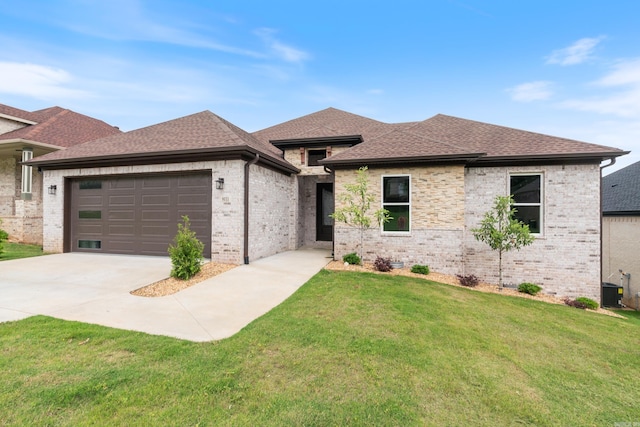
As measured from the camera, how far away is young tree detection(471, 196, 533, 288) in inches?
305

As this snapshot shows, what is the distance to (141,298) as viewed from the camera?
545 centimetres

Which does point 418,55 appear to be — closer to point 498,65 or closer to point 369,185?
point 498,65

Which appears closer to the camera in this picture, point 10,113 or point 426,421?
point 426,421

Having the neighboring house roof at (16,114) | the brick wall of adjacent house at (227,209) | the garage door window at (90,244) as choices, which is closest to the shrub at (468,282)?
the brick wall of adjacent house at (227,209)

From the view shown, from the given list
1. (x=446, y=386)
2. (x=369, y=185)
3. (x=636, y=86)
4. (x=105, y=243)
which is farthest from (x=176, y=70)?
(x=636, y=86)

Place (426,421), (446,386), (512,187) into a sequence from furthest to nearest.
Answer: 1. (512,187)
2. (446,386)
3. (426,421)

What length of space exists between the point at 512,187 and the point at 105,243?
14.4 metres

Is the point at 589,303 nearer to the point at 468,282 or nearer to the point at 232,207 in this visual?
the point at 468,282

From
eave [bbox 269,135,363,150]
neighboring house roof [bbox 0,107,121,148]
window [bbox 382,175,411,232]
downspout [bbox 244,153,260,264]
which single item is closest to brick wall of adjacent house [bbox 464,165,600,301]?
window [bbox 382,175,411,232]

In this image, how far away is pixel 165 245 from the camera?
30.6 ft

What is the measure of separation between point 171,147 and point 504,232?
34.7ft

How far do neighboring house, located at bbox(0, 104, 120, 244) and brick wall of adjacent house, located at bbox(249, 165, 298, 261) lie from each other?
38.4 feet

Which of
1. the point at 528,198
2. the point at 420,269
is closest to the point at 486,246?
the point at 528,198

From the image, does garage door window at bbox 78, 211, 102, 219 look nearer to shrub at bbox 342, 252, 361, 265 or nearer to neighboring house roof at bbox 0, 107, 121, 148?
neighboring house roof at bbox 0, 107, 121, 148
